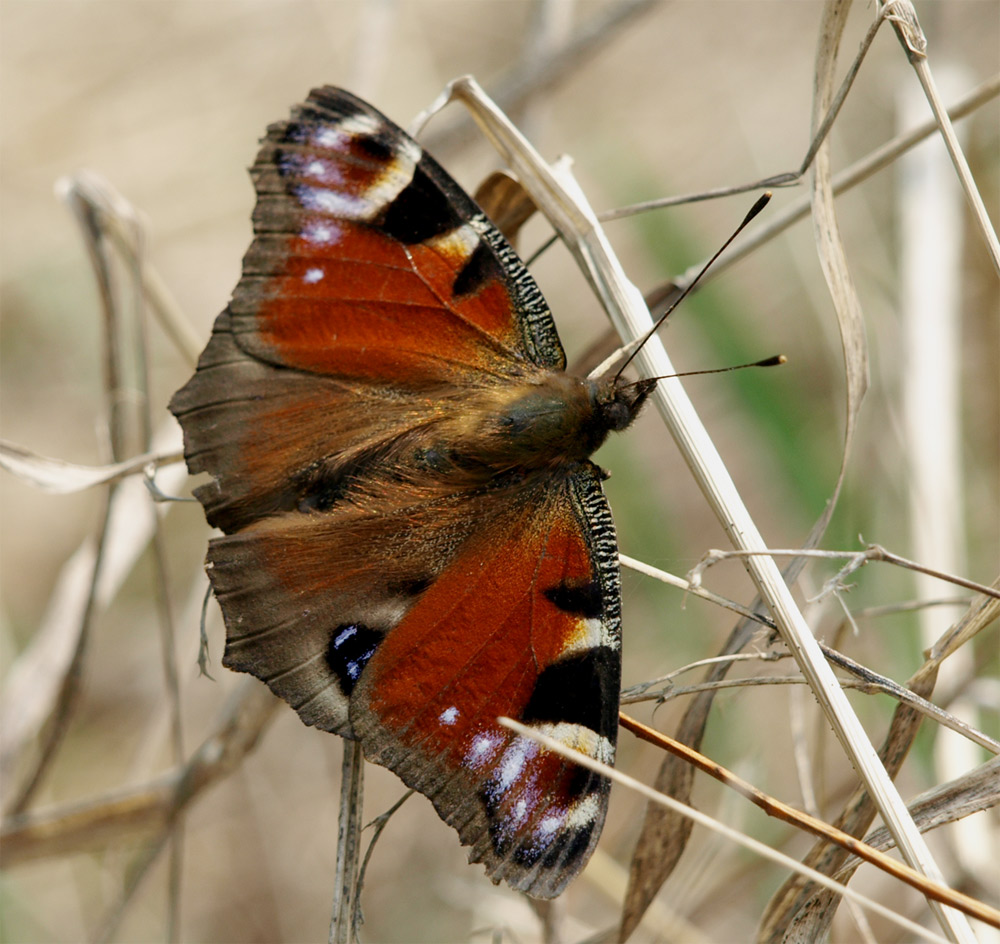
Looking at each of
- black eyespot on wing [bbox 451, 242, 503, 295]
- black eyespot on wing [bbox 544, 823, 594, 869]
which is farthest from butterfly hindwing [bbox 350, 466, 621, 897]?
black eyespot on wing [bbox 451, 242, 503, 295]

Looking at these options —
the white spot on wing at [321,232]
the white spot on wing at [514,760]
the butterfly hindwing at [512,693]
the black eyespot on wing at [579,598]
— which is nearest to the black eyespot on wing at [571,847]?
the butterfly hindwing at [512,693]

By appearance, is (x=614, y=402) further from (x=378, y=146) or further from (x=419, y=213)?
(x=378, y=146)

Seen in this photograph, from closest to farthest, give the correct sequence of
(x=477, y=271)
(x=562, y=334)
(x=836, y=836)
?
(x=836, y=836), (x=477, y=271), (x=562, y=334)

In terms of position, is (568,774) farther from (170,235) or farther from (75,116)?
(75,116)

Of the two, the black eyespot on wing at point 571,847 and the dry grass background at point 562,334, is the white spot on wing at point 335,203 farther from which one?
the black eyespot on wing at point 571,847

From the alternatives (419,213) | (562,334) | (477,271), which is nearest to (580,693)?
(477,271)

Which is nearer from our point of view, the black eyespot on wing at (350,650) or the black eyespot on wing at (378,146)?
the black eyespot on wing at (350,650)

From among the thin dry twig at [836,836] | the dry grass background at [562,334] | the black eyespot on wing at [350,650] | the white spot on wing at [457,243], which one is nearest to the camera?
the thin dry twig at [836,836]
